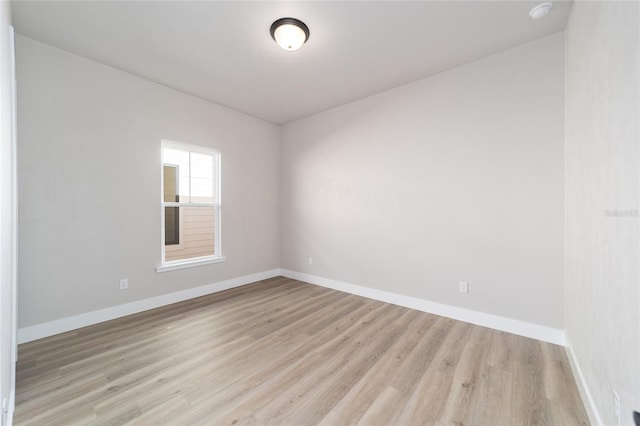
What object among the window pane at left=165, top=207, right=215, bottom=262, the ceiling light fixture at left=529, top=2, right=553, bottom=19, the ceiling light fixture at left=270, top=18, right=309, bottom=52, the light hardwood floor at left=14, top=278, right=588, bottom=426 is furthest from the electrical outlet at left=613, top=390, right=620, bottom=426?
the window pane at left=165, top=207, right=215, bottom=262

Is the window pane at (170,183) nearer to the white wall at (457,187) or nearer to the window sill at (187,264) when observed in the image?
the window sill at (187,264)

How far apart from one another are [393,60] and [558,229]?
7.87ft

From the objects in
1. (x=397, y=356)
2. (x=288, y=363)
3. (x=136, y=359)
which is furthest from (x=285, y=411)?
(x=136, y=359)

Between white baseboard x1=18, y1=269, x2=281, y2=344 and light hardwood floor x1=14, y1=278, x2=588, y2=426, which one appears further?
white baseboard x1=18, y1=269, x2=281, y2=344

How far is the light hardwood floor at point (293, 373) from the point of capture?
5.25 ft

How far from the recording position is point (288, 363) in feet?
7.00

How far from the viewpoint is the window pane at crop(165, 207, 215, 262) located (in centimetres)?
398

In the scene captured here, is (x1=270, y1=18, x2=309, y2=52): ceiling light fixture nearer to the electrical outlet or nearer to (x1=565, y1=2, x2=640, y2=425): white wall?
(x1=565, y1=2, x2=640, y2=425): white wall

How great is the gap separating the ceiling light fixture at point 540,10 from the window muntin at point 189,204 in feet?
13.0

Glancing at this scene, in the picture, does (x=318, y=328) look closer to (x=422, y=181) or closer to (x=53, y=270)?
(x=422, y=181)

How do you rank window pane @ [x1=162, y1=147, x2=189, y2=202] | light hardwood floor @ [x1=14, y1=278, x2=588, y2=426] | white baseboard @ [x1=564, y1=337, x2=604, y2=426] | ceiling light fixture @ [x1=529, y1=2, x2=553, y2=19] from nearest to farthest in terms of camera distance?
1. white baseboard @ [x1=564, y1=337, x2=604, y2=426]
2. light hardwood floor @ [x1=14, y1=278, x2=588, y2=426]
3. ceiling light fixture @ [x1=529, y1=2, x2=553, y2=19]
4. window pane @ [x1=162, y1=147, x2=189, y2=202]

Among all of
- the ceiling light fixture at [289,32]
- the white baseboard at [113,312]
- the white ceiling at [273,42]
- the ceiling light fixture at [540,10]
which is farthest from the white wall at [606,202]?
the white baseboard at [113,312]

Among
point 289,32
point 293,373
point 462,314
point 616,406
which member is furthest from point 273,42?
point 462,314

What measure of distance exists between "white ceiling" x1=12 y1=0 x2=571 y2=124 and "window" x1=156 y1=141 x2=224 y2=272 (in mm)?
1029
